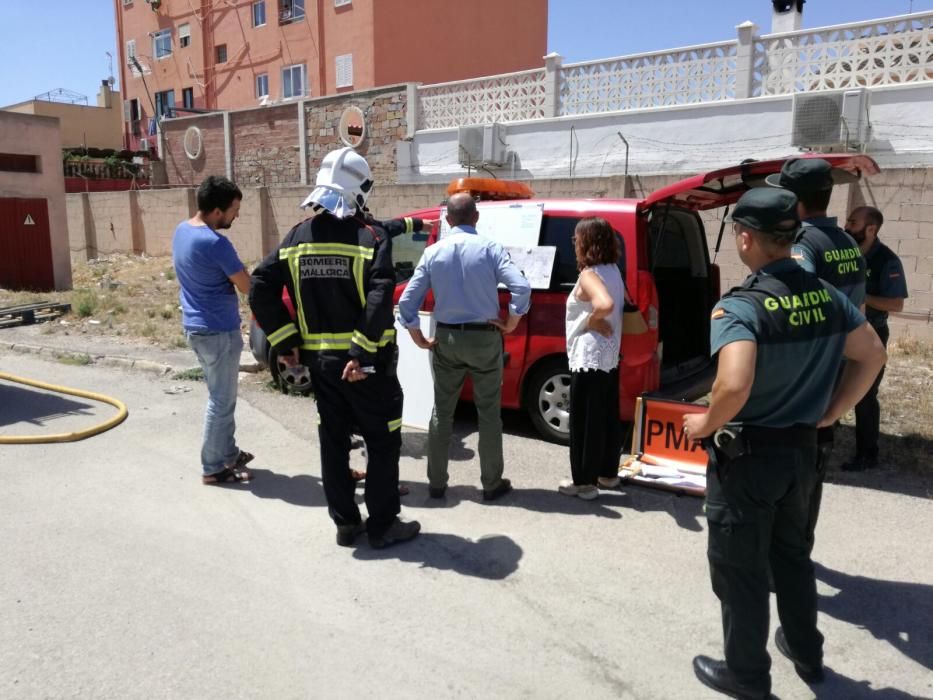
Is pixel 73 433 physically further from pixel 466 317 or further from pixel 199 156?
pixel 199 156

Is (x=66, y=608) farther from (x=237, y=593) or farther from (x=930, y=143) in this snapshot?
(x=930, y=143)

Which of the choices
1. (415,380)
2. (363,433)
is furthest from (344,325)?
(415,380)

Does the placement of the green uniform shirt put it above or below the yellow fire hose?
above

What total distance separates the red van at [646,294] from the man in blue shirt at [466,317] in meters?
1.08

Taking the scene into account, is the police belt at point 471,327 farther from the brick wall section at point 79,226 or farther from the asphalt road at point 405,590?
the brick wall section at point 79,226

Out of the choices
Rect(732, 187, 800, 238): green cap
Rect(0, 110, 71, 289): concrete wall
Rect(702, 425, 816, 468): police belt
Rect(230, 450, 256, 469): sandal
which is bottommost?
Rect(230, 450, 256, 469): sandal

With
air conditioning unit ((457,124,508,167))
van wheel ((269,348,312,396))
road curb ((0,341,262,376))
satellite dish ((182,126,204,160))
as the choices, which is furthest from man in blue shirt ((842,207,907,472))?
satellite dish ((182,126,204,160))

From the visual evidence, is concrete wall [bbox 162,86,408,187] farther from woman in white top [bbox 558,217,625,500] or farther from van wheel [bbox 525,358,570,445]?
woman in white top [bbox 558,217,625,500]

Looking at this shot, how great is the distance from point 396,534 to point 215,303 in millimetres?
1962

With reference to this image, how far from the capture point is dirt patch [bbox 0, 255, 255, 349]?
10.9m

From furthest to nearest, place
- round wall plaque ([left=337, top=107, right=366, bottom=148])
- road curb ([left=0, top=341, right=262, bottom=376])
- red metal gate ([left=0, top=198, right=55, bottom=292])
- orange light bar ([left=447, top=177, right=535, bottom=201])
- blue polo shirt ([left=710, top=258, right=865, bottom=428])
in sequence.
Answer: round wall plaque ([left=337, top=107, right=366, bottom=148]), red metal gate ([left=0, top=198, right=55, bottom=292]), road curb ([left=0, top=341, right=262, bottom=376]), orange light bar ([left=447, top=177, right=535, bottom=201]), blue polo shirt ([left=710, top=258, right=865, bottom=428])

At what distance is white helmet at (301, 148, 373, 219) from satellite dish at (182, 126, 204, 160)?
78.6 feet

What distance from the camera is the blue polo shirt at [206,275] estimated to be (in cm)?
466

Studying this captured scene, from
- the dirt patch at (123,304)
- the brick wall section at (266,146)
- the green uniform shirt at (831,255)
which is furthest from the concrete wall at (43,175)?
the green uniform shirt at (831,255)
